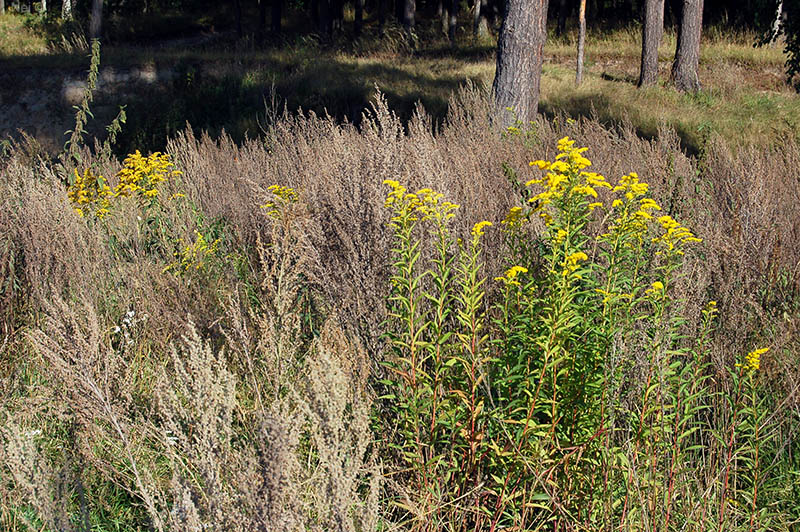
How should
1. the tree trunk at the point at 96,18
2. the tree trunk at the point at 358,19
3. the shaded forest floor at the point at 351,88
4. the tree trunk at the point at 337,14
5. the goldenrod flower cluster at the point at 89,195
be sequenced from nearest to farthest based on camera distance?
the goldenrod flower cluster at the point at 89,195, the shaded forest floor at the point at 351,88, the tree trunk at the point at 96,18, the tree trunk at the point at 358,19, the tree trunk at the point at 337,14

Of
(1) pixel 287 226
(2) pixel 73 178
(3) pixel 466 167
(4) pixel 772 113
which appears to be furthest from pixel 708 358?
(4) pixel 772 113

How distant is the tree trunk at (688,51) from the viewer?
48.0ft

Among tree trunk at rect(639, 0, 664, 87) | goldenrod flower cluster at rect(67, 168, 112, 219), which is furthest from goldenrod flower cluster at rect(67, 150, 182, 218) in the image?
tree trunk at rect(639, 0, 664, 87)

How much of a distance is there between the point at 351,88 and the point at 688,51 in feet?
24.7

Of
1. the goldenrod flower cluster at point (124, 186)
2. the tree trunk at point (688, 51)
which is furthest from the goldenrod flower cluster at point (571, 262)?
the tree trunk at point (688, 51)

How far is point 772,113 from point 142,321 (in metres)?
12.8

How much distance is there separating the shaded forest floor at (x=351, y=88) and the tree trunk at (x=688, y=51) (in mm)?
416

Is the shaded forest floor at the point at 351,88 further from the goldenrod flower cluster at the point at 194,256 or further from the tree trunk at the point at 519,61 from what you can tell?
the goldenrod flower cluster at the point at 194,256

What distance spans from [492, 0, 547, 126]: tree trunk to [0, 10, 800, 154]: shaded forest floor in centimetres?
235

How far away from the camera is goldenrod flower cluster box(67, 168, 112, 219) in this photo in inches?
204

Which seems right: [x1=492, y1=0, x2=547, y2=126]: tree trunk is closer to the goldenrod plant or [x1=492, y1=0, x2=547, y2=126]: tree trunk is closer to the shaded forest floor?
the shaded forest floor

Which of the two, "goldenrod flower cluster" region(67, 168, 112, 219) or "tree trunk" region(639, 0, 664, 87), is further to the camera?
"tree trunk" region(639, 0, 664, 87)

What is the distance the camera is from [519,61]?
9023mm

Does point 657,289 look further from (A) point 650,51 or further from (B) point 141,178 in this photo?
(A) point 650,51
